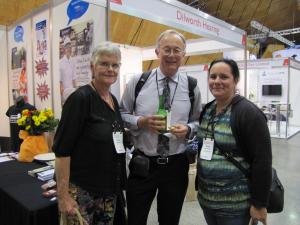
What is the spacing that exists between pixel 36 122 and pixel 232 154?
1734 mm

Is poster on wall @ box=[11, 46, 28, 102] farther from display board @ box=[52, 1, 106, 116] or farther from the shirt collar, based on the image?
the shirt collar

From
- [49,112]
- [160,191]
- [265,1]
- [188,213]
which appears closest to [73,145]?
[160,191]

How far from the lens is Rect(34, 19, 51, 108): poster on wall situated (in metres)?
2.84

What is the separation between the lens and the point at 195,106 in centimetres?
161

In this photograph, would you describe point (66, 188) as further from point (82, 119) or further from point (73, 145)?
point (82, 119)

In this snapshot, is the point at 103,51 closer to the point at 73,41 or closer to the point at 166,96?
the point at 166,96

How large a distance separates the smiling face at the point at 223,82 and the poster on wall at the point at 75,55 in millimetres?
1256

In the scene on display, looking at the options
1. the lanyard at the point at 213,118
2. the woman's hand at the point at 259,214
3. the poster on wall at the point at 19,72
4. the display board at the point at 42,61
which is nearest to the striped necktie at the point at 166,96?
the lanyard at the point at 213,118

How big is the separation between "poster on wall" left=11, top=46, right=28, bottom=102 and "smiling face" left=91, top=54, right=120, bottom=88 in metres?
2.44

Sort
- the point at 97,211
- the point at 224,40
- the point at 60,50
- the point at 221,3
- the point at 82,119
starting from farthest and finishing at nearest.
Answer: the point at 221,3 < the point at 224,40 < the point at 60,50 < the point at 97,211 < the point at 82,119

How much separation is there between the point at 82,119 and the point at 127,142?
465 mm

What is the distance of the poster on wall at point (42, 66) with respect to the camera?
284 centimetres

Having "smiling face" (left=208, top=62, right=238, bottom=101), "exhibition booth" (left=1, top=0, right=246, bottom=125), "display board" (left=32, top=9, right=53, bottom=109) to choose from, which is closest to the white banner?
"exhibition booth" (left=1, top=0, right=246, bottom=125)

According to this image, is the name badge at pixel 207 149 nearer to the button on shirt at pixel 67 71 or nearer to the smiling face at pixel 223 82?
the smiling face at pixel 223 82
